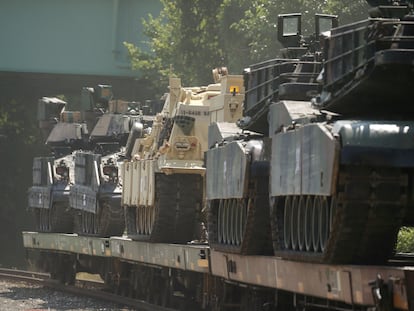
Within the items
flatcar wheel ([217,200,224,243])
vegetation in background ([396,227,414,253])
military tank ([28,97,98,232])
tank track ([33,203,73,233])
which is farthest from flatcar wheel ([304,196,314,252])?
tank track ([33,203,73,233])

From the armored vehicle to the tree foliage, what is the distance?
4.85 m

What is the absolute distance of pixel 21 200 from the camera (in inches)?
1961

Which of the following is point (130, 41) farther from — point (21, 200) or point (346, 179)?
point (346, 179)

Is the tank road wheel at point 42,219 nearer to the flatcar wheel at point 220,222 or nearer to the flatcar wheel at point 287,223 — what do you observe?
the flatcar wheel at point 220,222

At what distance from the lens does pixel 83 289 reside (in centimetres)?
2656

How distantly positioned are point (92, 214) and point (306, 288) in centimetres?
1691

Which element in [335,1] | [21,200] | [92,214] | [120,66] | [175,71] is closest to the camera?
[92,214]

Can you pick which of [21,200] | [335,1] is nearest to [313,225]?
[335,1]

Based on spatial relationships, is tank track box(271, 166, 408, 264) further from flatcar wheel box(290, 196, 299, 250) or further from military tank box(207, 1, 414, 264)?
flatcar wheel box(290, 196, 299, 250)

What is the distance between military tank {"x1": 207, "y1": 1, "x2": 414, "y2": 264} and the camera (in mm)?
11688

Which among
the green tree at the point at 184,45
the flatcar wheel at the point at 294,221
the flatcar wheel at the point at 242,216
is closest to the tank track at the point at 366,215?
the flatcar wheel at the point at 294,221

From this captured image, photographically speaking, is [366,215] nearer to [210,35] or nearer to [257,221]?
[257,221]

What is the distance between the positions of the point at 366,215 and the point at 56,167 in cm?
2116

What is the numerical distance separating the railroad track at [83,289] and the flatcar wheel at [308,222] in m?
8.14
